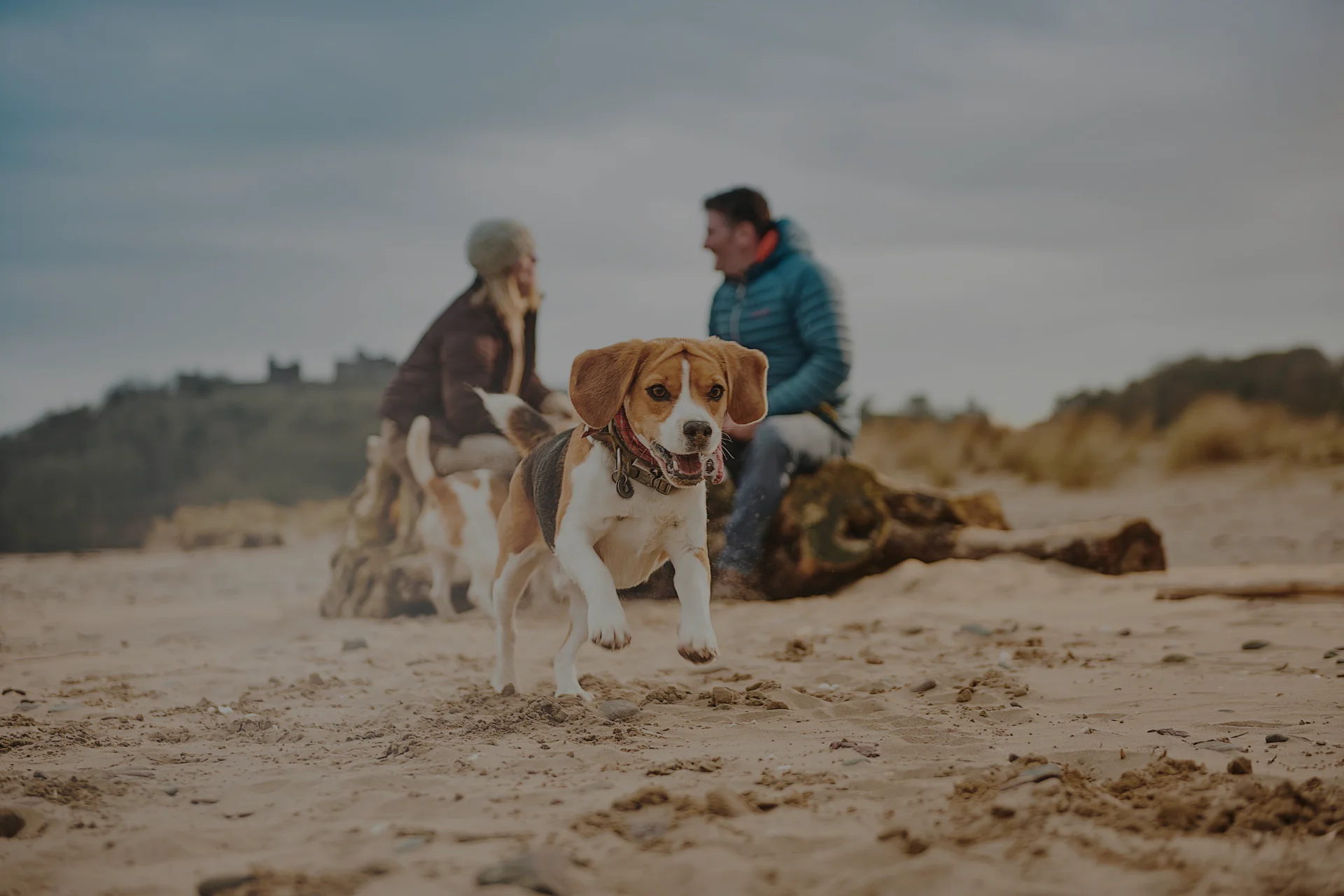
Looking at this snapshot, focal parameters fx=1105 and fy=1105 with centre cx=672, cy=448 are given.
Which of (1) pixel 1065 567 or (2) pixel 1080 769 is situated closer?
(2) pixel 1080 769

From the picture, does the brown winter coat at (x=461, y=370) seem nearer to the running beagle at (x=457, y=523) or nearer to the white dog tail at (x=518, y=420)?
the running beagle at (x=457, y=523)

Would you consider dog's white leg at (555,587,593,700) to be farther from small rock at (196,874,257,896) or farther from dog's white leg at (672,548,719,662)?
small rock at (196,874,257,896)

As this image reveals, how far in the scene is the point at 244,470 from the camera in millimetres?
25125

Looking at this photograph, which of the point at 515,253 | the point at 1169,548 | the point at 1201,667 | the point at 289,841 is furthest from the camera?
the point at 1169,548

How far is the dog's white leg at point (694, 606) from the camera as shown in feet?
11.3

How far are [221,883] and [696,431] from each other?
169 centimetres

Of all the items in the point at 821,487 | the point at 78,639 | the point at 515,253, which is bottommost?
the point at 78,639

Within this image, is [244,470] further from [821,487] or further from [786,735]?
[786,735]

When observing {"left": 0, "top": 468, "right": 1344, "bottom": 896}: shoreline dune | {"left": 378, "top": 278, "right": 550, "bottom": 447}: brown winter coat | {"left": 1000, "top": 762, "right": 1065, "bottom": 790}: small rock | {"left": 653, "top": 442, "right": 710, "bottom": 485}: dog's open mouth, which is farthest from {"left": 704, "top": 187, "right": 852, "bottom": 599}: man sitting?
{"left": 1000, "top": 762, "right": 1065, "bottom": 790}: small rock

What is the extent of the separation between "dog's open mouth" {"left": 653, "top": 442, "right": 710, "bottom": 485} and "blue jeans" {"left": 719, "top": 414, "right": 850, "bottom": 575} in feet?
11.5

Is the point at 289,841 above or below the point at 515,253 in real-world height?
below

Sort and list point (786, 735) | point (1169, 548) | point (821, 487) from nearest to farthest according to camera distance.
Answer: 1. point (786, 735)
2. point (821, 487)
3. point (1169, 548)

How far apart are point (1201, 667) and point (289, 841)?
3.88m

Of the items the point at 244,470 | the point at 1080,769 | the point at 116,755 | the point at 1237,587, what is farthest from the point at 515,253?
the point at 244,470
